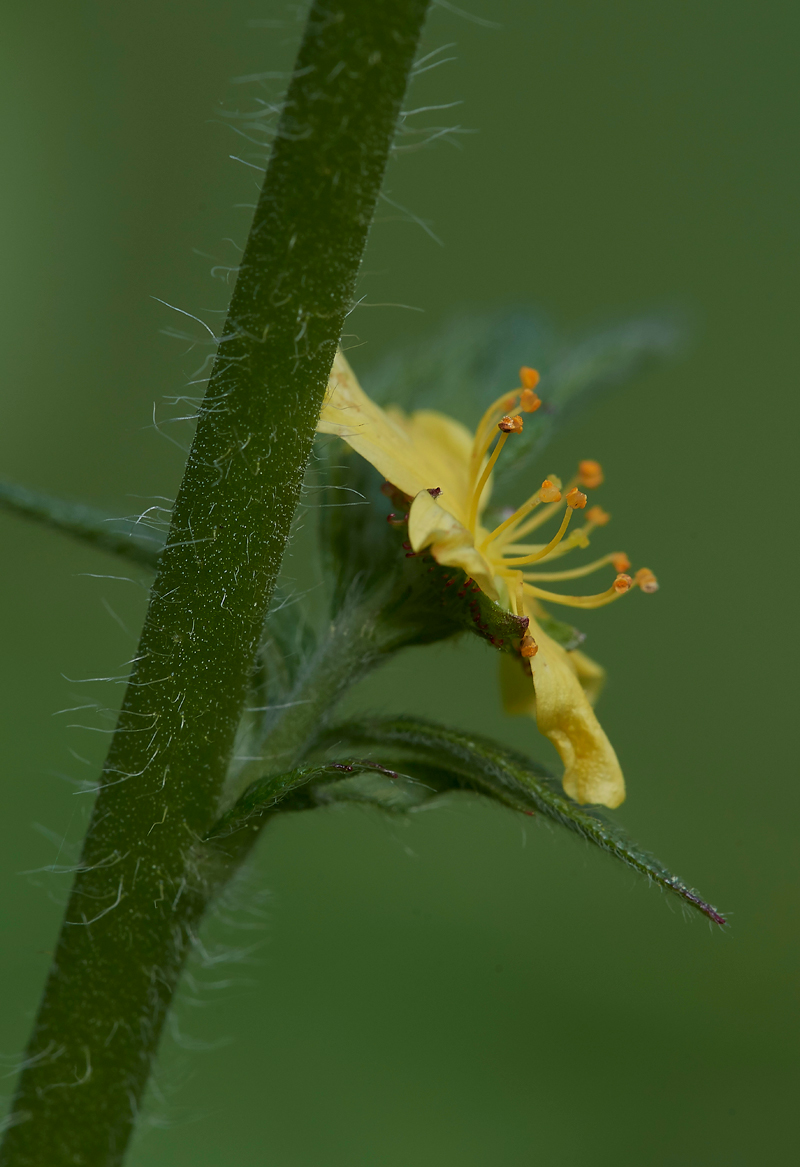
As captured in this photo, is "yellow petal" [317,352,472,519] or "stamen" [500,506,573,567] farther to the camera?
"stamen" [500,506,573,567]

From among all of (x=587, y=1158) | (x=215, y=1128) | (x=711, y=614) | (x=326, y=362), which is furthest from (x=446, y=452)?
(x=711, y=614)

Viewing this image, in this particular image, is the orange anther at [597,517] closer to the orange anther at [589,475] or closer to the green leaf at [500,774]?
the orange anther at [589,475]

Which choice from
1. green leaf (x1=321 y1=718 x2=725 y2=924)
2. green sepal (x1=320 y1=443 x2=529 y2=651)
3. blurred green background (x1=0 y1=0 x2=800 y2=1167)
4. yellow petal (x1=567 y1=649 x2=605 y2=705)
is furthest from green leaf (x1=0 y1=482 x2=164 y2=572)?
yellow petal (x1=567 y1=649 x2=605 y2=705)

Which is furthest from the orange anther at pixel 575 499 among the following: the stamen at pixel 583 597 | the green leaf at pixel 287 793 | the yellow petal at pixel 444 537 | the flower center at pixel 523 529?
the green leaf at pixel 287 793

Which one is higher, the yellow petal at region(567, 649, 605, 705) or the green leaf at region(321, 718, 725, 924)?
the yellow petal at region(567, 649, 605, 705)

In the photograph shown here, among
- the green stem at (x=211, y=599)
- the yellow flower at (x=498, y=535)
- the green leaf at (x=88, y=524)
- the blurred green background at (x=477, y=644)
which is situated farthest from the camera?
the blurred green background at (x=477, y=644)

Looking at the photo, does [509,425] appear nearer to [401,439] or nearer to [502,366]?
[401,439]

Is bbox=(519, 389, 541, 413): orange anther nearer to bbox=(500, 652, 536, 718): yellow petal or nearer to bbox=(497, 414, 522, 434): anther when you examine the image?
bbox=(497, 414, 522, 434): anther
